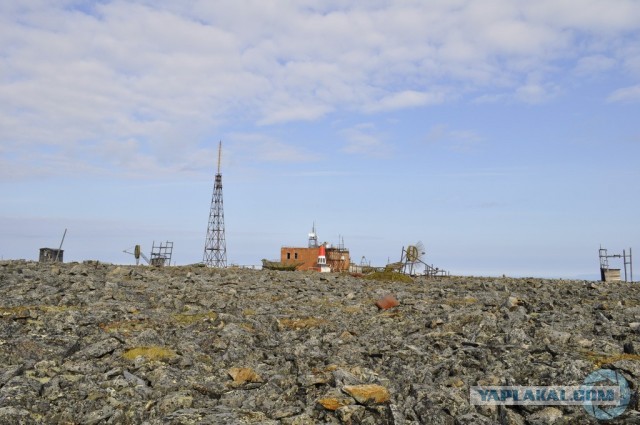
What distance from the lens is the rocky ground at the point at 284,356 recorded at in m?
10.7

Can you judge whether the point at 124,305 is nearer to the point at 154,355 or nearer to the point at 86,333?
the point at 86,333

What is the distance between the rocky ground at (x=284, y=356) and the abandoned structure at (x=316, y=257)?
3935cm

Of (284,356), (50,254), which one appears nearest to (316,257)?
(50,254)

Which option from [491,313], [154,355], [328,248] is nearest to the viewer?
[154,355]

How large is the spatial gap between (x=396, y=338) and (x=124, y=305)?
9511 mm

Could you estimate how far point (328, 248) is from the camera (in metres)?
65.4

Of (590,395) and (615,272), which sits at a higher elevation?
(615,272)

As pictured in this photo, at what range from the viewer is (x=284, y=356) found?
48.2ft

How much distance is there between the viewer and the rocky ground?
35.1 feet

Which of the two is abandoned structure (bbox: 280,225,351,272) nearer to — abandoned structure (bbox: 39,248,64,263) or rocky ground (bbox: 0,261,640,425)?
abandoned structure (bbox: 39,248,64,263)

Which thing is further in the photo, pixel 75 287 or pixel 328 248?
pixel 328 248

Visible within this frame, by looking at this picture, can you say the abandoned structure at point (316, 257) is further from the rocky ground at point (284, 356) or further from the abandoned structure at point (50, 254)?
the rocky ground at point (284, 356)

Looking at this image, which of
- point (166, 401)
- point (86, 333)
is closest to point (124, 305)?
point (86, 333)

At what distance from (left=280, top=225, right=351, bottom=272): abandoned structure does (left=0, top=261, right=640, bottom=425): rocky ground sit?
39.3 metres
